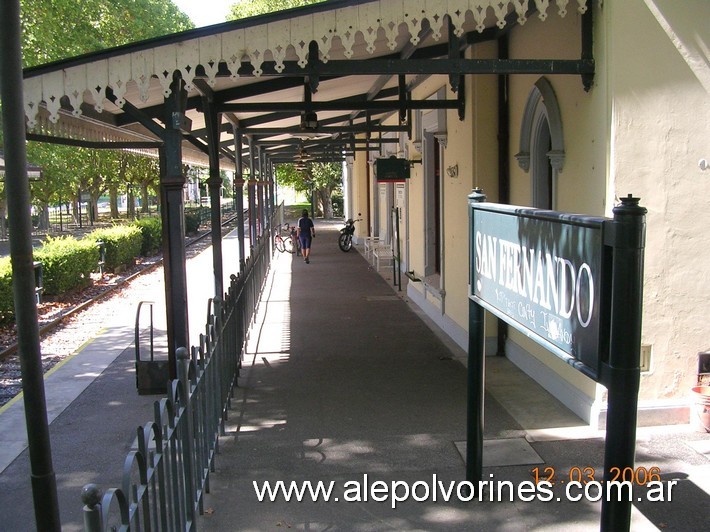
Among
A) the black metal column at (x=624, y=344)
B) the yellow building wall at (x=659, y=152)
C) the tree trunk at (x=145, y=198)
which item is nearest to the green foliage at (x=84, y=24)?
the yellow building wall at (x=659, y=152)

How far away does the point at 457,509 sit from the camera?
15.8ft

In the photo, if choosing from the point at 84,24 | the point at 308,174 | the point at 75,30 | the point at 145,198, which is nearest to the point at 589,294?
the point at 75,30

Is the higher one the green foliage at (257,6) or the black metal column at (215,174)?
the green foliage at (257,6)

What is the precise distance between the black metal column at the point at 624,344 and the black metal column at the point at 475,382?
1.89 meters

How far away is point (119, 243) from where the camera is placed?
2062cm

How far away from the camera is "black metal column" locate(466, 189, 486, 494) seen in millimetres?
4801

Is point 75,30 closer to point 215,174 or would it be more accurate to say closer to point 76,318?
point 76,318

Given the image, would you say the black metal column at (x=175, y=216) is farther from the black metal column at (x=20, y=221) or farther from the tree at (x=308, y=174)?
the tree at (x=308, y=174)

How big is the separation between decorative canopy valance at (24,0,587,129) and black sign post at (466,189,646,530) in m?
2.19

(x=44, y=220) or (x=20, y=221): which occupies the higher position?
(x=20, y=221)

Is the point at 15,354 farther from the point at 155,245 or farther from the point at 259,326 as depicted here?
the point at 155,245

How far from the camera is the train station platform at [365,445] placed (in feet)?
15.6

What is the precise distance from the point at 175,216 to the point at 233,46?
1.79 meters

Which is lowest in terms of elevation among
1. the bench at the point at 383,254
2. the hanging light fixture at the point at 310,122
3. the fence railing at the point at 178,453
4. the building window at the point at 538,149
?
the bench at the point at 383,254
